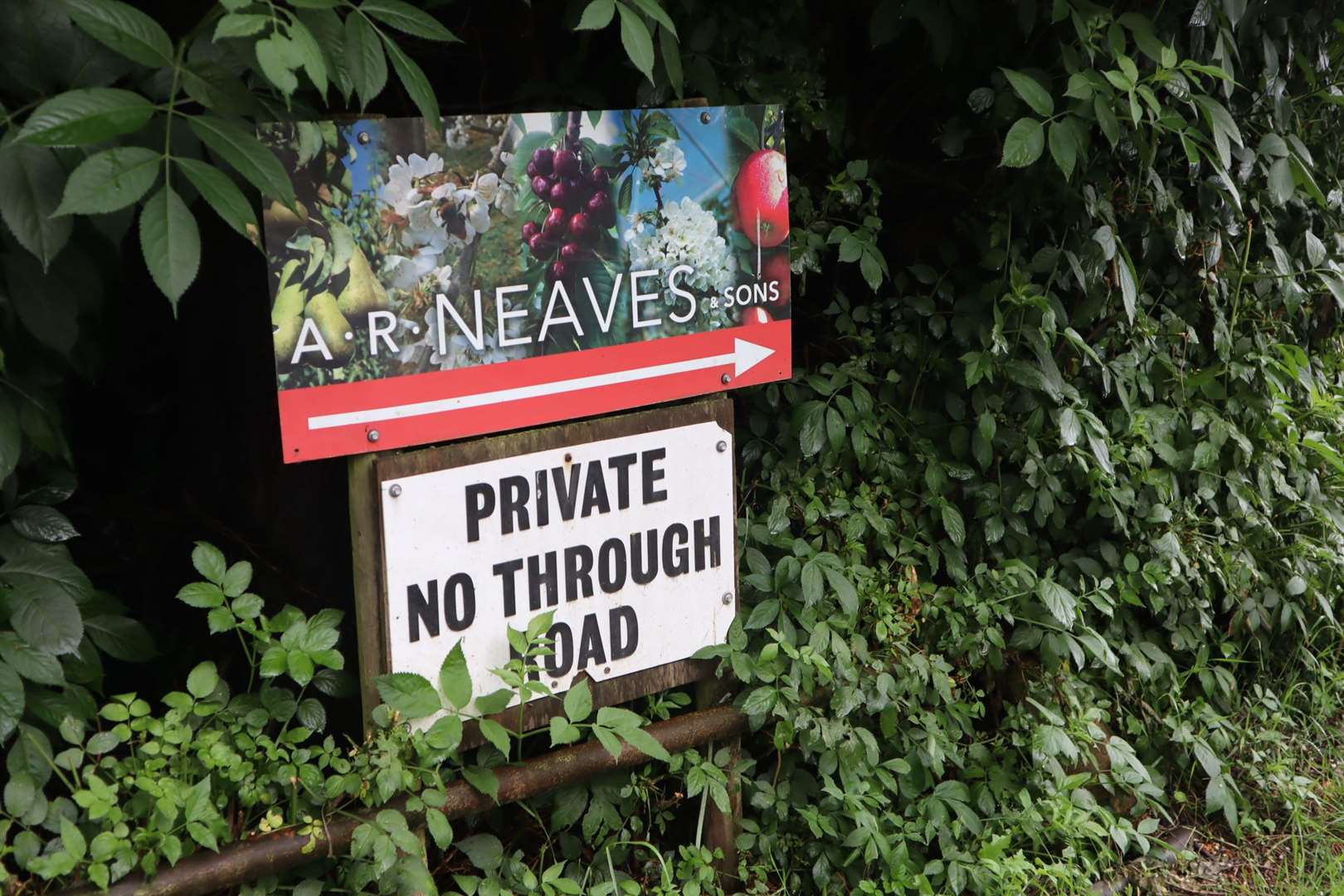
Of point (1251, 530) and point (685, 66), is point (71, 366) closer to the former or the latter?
point (685, 66)

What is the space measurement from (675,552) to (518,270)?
0.70 meters

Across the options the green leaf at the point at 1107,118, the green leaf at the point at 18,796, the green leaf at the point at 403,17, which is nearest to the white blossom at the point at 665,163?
the green leaf at the point at 403,17

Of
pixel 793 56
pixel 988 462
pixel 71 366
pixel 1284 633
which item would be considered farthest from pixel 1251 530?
pixel 71 366

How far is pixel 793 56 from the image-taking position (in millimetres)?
3043

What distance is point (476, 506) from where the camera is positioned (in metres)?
A: 2.32

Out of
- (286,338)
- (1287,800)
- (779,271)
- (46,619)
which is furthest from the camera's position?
(1287,800)

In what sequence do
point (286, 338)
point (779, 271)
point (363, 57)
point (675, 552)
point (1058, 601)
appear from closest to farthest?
point (363, 57) < point (286, 338) < point (675, 552) < point (779, 271) < point (1058, 601)

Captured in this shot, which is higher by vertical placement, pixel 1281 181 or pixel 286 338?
pixel 1281 181

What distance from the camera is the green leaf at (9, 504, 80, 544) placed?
208cm

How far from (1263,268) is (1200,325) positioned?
290 millimetres

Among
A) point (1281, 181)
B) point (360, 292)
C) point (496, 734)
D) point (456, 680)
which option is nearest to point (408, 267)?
point (360, 292)

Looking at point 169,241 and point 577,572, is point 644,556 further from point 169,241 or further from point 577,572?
point 169,241

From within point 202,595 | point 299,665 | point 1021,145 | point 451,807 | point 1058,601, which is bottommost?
point 451,807

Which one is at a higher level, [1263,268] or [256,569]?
[1263,268]
